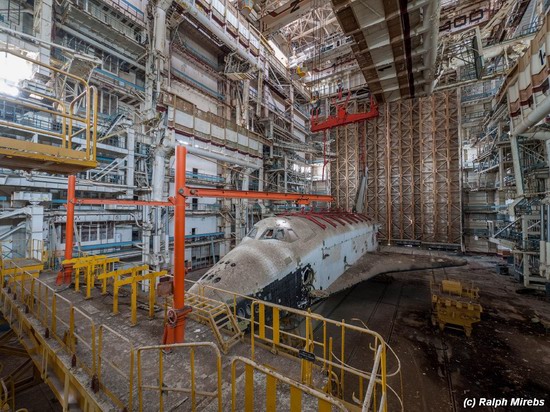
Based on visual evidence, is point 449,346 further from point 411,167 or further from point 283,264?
point 411,167

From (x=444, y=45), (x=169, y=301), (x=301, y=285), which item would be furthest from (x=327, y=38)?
(x=169, y=301)

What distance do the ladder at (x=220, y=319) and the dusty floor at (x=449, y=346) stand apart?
36 centimetres

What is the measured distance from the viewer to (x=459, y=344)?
10180 mm

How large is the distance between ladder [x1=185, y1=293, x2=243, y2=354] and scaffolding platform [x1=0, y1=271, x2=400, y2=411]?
17 centimetres

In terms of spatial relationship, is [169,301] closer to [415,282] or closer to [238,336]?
[238,336]

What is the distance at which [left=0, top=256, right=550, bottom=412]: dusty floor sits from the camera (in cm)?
748

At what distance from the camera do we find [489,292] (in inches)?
636

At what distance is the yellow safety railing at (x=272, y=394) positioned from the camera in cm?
295

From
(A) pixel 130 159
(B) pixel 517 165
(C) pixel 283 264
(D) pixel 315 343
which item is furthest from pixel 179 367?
(B) pixel 517 165

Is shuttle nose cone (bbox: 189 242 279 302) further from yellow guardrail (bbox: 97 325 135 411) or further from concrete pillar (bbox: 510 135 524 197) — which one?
concrete pillar (bbox: 510 135 524 197)

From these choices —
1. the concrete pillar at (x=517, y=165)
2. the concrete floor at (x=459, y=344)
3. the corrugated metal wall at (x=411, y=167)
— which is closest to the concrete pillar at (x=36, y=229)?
the concrete floor at (x=459, y=344)

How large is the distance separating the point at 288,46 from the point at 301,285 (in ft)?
126

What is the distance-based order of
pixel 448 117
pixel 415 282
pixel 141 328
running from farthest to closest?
pixel 448 117 → pixel 415 282 → pixel 141 328

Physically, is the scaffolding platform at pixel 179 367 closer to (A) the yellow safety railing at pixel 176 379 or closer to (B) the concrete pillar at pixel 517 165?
(A) the yellow safety railing at pixel 176 379
